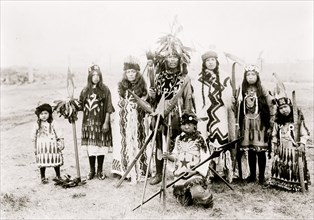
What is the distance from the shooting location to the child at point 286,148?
5.20 metres

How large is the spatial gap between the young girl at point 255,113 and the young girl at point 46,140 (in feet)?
9.14

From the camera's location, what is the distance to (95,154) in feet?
19.5

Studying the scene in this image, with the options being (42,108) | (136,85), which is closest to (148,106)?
(136,85)

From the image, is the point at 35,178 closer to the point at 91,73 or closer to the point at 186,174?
the point at 91,73

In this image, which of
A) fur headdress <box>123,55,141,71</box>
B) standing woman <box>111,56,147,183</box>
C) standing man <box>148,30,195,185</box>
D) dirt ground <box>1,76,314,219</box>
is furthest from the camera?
standing woman <box>111,56,147,183</box>

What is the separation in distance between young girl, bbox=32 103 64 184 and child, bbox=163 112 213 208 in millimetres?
1920

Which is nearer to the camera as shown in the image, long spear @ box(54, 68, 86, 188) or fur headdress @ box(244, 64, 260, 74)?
fur headdress @ box(244, 64, 260, 74)

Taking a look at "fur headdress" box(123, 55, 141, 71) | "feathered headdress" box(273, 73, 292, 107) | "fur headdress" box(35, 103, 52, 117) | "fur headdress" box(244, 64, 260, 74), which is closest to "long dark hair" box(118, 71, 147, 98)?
"fur headdress" box(123, 55, 141, 71)

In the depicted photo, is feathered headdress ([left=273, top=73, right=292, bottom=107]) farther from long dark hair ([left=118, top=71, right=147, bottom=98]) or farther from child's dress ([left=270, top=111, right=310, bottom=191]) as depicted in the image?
long dark hair ([left=118, top=71, right=147, bottom=98])

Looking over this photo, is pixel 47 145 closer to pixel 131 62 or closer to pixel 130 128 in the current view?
pixel 130 128

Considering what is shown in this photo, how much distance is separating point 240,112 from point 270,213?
4.82 feet

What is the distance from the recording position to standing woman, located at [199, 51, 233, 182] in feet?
18.0

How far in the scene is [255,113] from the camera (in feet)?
17.6

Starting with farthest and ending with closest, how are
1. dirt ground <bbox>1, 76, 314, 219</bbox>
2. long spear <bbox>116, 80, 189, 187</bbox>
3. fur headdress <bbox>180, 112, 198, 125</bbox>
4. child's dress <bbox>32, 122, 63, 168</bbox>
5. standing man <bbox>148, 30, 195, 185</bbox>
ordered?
child's dress <bbox>32, 122, 63, 168</bbox> → standing man <bbox>148, 30, 195, 185</bbox> → long spear <bbox>116, 80, 189, 187</bbox> → fur headdress <bbox>180, 112, 198, 125</bbox> → dirt ground <bbox>1, 76, 314, 219</bbox>
